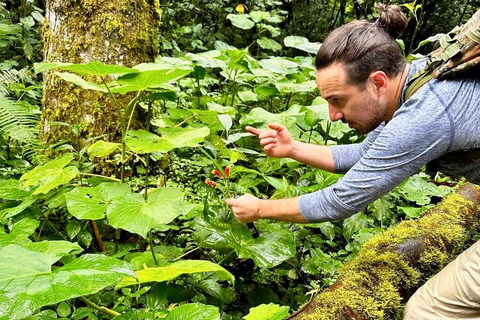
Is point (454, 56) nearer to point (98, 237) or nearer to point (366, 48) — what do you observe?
point (366, 48)

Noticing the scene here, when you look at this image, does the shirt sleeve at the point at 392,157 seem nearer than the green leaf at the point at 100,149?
Yes

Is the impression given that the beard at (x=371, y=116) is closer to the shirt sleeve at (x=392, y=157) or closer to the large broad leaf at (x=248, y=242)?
the shirt sleeve at (x=392, y=157)

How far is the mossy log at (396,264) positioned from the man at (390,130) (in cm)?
14

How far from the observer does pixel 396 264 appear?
Result: 1828mm

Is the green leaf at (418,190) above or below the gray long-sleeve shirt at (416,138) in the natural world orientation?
below

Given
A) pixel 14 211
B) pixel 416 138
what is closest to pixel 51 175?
pixel 14 211

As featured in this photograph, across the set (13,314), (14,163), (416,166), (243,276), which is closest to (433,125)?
(416,166)

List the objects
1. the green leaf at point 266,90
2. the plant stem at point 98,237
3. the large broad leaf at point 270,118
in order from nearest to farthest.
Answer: the plant stem at point 98,237 < the large broad leaf at point 270,118 < the green leaf at point 266,90

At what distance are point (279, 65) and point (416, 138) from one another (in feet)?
5.97

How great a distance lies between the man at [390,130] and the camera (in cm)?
148

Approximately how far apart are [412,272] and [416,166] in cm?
60

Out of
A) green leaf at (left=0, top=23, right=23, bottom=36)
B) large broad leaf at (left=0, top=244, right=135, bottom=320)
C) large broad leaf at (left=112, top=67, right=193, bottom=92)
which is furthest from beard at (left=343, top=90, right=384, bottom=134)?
green leaf at (left=0, top=23, right=23, bottom=36)

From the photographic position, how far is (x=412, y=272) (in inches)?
73.3

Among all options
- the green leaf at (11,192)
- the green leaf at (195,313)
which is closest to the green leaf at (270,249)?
the green leaf at (195,313)
